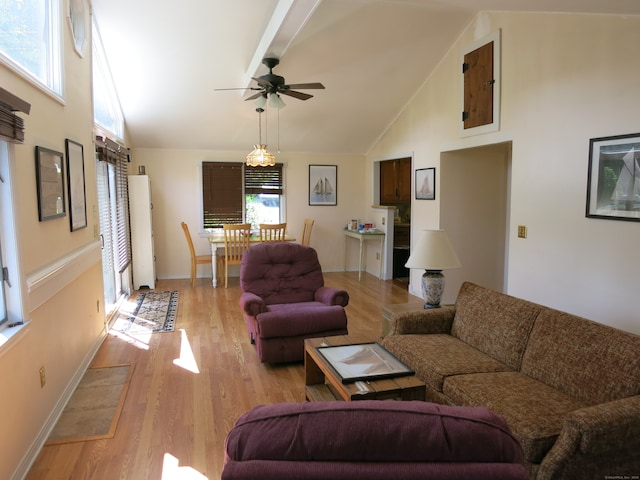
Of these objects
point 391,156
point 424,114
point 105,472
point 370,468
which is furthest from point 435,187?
point 370,468

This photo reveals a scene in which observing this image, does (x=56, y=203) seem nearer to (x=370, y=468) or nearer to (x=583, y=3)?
(x=370, y=468)

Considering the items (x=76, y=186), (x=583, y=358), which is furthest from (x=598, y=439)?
(x=76, y=186)

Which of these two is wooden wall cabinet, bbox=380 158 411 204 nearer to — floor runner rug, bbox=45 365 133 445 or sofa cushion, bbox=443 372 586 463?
floor runner rug, bbox=45 365 133 445

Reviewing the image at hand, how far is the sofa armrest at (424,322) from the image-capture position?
3201mm

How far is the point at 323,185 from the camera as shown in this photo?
7.81m

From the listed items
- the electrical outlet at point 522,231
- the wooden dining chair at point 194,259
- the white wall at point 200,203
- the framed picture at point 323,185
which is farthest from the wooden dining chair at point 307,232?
the electrical outlet at point 522,231

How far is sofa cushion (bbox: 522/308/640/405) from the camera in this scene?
202cm

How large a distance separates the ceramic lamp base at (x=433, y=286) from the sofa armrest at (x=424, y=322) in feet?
0.45

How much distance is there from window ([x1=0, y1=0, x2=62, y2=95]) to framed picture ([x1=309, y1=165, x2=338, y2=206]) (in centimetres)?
493

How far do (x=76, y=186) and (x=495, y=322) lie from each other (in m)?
3.25

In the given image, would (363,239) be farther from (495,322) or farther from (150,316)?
(495,322)

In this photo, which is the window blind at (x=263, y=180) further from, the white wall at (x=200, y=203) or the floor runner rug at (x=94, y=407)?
the floor runner rug at (x=94, y=407)

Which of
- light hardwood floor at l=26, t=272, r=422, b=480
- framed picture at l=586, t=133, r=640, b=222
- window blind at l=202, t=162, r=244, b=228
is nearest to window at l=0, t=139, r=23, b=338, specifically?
light hardwood floor at l=26, t=272, r=422, b=480

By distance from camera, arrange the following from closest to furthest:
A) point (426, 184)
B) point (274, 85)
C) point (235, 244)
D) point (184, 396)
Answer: point (184, 396) < point (274, 85) < point (426, 184) < point (235, 244)
